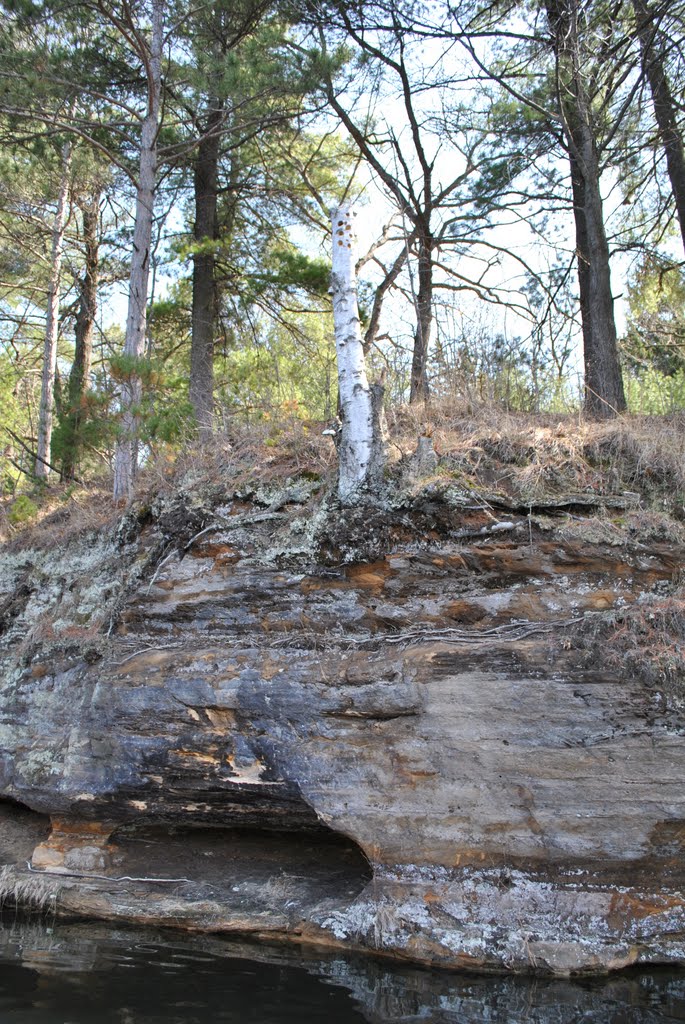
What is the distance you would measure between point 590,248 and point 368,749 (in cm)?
695

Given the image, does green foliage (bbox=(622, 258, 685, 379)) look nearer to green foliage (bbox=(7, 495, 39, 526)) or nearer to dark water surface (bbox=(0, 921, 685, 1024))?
dark water surface (bbox=(0, 921, 685, 1024))

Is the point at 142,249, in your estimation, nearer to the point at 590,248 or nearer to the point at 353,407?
the point at 353,407

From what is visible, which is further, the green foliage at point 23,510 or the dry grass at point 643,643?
the green foliage at point 23,510

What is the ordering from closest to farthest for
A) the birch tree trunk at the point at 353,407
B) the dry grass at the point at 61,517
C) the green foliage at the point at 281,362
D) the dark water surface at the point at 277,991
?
the dark water surface at the point at 277,991
the birch tree trunk at the point at 353,407
the dry grass at the point at 61,517
the green foliage at the point at 281,362

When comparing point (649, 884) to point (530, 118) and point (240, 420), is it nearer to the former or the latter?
point (240, 420)

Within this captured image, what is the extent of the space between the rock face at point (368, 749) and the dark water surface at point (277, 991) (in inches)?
8.8

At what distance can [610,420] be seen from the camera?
24.6 ft

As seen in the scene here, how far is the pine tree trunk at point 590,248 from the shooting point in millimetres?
8641

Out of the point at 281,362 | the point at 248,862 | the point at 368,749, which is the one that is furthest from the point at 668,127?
the point at 248,862

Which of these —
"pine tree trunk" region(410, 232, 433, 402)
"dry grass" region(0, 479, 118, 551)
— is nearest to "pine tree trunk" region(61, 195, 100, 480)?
"dry grass" region(0, 479, 118, 551)

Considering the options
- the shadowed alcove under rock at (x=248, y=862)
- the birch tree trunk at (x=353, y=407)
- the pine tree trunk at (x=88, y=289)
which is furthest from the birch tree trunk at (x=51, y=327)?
the shadowed alcove under rock at (x=248, y=862)

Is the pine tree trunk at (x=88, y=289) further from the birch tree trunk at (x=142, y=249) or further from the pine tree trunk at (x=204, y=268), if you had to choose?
the birch tree trunk at (x=142, y=249)

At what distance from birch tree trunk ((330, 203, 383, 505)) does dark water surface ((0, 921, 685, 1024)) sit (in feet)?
11.9

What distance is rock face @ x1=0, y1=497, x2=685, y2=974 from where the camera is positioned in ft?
16.5
